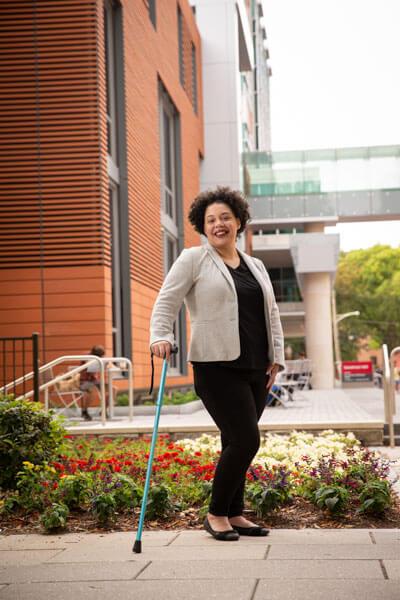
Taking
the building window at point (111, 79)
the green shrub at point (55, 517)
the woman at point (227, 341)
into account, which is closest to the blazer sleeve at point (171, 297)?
the woman at point (227, 341)

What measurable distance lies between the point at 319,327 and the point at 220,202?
3478cm

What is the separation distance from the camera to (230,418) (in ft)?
16.9

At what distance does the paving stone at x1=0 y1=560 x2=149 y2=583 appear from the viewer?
4.29 metres

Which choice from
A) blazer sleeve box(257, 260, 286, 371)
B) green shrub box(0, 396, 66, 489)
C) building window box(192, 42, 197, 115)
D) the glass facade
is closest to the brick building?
green shrub box(0, 396, 66, 489)

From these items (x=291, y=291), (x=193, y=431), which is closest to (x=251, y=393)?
(x=193, y=431)

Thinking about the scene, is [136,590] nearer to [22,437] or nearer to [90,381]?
[22,437]

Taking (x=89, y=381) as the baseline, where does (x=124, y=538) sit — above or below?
below

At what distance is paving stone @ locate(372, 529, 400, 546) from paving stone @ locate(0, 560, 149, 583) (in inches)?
52.3

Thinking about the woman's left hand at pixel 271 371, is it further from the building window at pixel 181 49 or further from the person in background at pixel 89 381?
the building window at pixel 181 49

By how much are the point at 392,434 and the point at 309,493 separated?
5628mm

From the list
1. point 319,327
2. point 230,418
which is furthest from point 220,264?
point 319,327

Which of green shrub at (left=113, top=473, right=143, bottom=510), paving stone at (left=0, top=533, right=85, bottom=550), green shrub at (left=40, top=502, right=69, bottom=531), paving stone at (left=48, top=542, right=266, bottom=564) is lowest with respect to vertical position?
paving stone at (left=0, top=533, right=85, bottom=550)

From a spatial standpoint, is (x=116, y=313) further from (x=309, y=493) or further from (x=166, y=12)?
(x=309, y=493)

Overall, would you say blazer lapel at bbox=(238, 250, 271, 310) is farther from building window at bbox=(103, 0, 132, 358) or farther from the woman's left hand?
building window at bbox=(103, 0, 132, 358)
